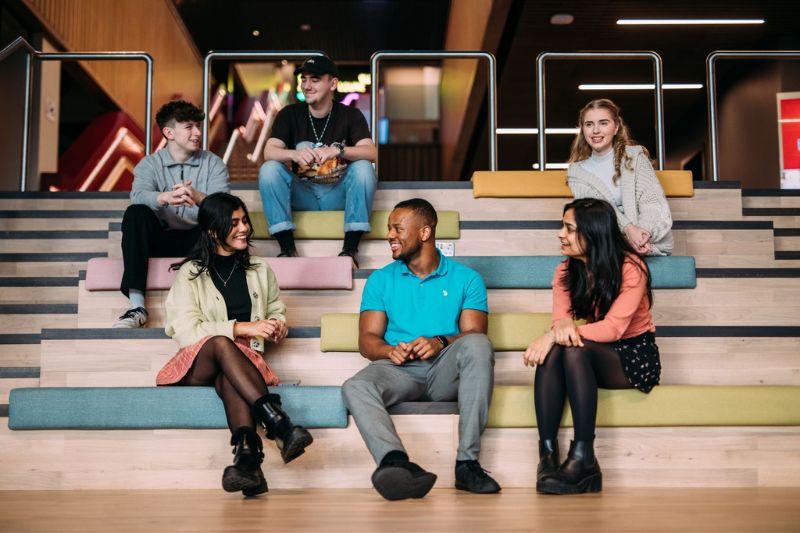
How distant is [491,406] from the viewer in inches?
110

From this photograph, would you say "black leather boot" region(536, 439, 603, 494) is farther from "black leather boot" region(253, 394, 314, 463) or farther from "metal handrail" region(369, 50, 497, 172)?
"metal handrail" region(369, 50, 497, 172)

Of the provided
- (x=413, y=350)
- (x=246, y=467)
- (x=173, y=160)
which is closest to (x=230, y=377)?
(x=246, y=467)

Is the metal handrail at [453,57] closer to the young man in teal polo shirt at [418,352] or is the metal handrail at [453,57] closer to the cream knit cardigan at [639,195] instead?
the cream knit cardigan at [639,195]

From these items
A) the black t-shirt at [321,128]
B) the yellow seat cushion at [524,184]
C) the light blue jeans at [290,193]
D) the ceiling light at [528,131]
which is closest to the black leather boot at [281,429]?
the light blue jeans at [290,193]

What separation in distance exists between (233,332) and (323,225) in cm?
126

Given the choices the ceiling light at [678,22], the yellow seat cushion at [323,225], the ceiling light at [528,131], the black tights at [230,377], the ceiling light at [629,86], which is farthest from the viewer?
the ceiling light at [528,131]

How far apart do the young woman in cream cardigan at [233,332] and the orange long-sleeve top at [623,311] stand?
94 cm

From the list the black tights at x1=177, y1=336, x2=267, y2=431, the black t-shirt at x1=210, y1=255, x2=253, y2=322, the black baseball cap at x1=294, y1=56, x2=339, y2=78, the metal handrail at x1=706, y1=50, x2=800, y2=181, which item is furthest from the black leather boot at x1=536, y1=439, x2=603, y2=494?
the metal handrail at x1=706, y1=50, x2=800, y2=181

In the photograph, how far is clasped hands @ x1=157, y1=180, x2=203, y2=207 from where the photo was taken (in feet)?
11.7

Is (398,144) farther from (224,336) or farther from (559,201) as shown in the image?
(224,336)

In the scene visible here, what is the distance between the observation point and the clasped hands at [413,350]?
2.86 m

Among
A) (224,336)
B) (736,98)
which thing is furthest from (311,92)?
(736,98)

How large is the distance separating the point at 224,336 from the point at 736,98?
8.09m

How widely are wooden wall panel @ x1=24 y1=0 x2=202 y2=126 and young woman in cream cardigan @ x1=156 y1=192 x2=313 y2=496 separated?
16.0 feet
